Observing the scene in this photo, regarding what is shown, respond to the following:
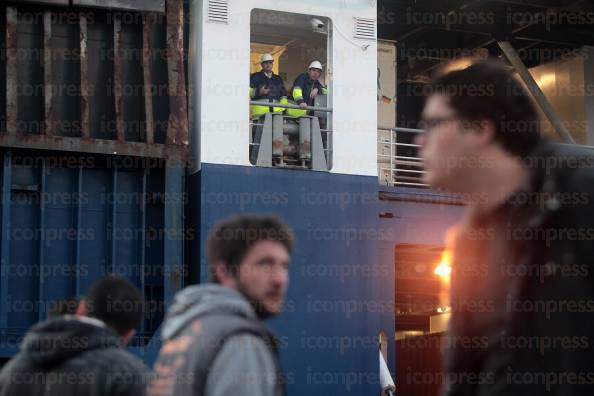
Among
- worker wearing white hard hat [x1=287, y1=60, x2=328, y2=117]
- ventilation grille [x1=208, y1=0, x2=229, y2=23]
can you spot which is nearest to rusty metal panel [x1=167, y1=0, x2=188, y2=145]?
ventilation grille [x1=208, y1=0, x2=229, y2=23]

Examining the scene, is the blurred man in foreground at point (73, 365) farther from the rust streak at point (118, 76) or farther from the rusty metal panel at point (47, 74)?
the rust streak at point (118, 76)

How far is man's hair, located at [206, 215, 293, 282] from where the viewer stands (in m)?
3.66

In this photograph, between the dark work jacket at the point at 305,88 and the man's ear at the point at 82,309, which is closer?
the man's ear at the point at 82,309

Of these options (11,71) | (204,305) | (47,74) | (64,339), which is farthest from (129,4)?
(204,305)

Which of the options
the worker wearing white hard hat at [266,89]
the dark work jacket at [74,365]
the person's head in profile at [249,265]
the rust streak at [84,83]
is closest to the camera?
the person's head in profile at [249,265]

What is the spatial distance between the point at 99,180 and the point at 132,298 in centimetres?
1122

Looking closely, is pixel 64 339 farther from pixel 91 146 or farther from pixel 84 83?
pixel 84 83

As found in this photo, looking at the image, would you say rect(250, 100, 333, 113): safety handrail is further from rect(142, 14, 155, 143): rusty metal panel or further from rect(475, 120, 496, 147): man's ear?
rect(475, 120, 496, 147): man's ear

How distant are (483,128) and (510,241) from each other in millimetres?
322

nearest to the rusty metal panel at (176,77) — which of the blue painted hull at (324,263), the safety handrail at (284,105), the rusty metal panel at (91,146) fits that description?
the rusty metal panel at (91,146)

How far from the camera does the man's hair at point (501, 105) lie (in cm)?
278

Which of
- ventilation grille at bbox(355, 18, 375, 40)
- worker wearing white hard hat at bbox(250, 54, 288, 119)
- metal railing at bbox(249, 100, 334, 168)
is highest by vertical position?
ventilation grille at bbox(355, 18, 375, 40)

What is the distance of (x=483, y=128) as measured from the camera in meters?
2.81

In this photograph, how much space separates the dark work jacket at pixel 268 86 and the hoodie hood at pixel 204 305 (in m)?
15.5
